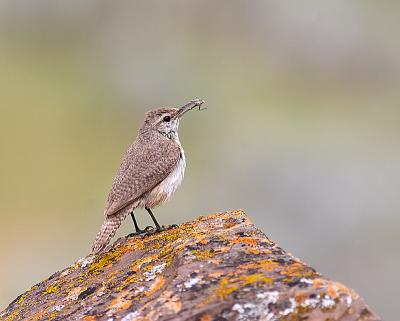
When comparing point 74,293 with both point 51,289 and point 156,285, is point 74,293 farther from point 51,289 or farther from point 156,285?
point 156,285

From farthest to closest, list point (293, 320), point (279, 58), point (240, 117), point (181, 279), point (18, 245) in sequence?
1. point (279, 58)
2. point (240, 117)
3. point (18, 245)
4. point (181, 279)
5. point (293, 320)

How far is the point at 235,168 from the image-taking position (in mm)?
39656

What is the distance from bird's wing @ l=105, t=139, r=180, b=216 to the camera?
10641 mm

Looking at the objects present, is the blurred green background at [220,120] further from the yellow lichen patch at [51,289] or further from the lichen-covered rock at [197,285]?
the yellow lichen patch at [51,289]

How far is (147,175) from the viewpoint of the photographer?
36.7 ft

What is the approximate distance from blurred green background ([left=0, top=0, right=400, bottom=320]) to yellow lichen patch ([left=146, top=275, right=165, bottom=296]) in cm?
1756

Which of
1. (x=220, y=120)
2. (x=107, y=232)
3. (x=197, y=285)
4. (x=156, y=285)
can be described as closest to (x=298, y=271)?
(x=197, y=285)

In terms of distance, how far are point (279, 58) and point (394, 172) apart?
1727 centimetres

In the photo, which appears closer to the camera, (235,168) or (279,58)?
(235,168)

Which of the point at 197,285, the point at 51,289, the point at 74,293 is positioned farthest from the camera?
the point at 51,289

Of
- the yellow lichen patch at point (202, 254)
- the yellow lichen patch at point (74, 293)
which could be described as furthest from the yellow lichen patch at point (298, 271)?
the yellow lichen patch at point (74, 293)

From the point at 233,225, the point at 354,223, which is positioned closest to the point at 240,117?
the point at 354,223

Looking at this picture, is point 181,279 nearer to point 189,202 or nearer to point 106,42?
point 189,202

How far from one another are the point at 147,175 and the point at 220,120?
34.8 metres
